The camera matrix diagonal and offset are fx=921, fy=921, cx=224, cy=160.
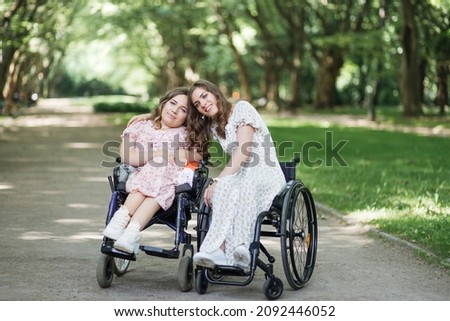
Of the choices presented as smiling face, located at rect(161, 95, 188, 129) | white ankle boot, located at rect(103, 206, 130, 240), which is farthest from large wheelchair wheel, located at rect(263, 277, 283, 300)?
smiling face, located at rect(161, 95, 188, 129)

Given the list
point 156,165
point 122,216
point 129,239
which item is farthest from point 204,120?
point 129,239

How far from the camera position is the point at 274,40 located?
4119 centimetres

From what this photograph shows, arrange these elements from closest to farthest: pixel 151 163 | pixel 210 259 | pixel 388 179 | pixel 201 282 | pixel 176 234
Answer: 1. pixel 210 259
2. pixel 201 282
3. pixel 176 234
4. pixel 151 163
5. pixel 388 179

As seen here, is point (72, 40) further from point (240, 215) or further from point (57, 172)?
point (240, 215)

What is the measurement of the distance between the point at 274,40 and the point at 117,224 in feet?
116

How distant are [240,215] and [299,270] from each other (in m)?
0.91

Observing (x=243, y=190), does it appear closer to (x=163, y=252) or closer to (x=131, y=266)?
(x=163, y=252)

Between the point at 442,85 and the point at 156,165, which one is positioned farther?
the point at 442,85

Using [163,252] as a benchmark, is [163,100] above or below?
above

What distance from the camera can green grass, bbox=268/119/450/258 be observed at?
9.00 meters

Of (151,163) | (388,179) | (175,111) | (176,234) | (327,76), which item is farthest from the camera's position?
(327,76)

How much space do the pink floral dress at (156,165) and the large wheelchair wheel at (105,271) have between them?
0.51m
